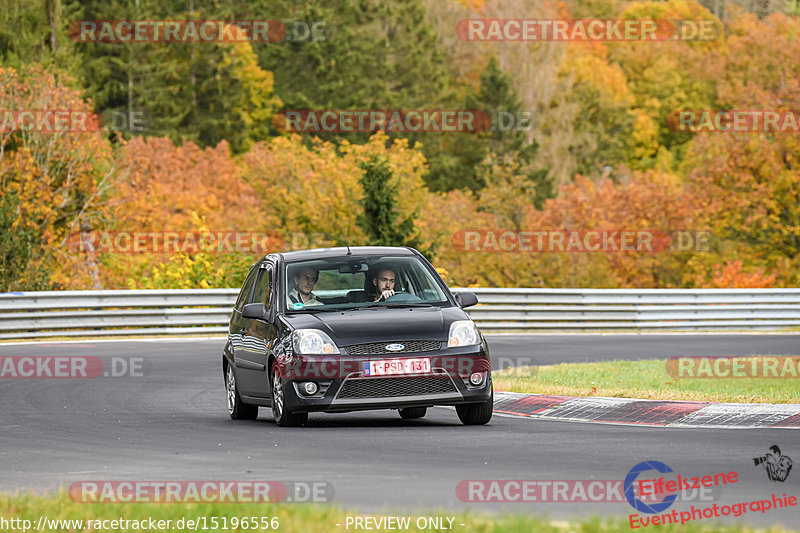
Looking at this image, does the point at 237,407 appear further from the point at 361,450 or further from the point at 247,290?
the point at 361,450

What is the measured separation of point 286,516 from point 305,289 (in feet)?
20.6

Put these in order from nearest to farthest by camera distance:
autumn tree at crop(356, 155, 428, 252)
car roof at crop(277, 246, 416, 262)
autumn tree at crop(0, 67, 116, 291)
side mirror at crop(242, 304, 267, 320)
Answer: side mirror at crop(242, 304, 267, 320)
car roof at crop(277, 246, 416, 262)
autumn tree at crop(356, 155, 428, 252)
autumn tree at crop(0, 67, 116, 291)

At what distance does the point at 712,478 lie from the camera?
8.90 metres

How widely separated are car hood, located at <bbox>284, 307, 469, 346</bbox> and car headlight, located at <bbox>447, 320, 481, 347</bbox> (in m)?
0.05

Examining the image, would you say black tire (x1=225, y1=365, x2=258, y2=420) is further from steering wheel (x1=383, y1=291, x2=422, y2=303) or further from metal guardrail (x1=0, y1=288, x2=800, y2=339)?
metal guardrail (x1=0, y1=288, x2=800, y2=339)

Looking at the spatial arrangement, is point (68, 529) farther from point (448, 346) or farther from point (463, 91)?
point (463, 91)

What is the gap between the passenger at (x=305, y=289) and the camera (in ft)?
44.0

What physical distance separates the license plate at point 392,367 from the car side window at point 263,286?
202 cm

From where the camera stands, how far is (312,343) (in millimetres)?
12453

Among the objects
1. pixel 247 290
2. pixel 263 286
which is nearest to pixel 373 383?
pixel 263 286

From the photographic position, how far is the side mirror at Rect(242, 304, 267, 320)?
13.5 metres

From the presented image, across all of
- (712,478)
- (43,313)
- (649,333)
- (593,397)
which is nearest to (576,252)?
(649,333)

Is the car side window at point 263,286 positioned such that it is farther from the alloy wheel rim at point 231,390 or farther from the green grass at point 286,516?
the green grass at point 286,516

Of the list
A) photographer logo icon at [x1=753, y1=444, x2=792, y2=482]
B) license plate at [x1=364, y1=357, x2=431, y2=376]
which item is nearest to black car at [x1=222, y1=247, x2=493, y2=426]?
license plate at [x1=364, y1=357, x2=431, y2=376]
